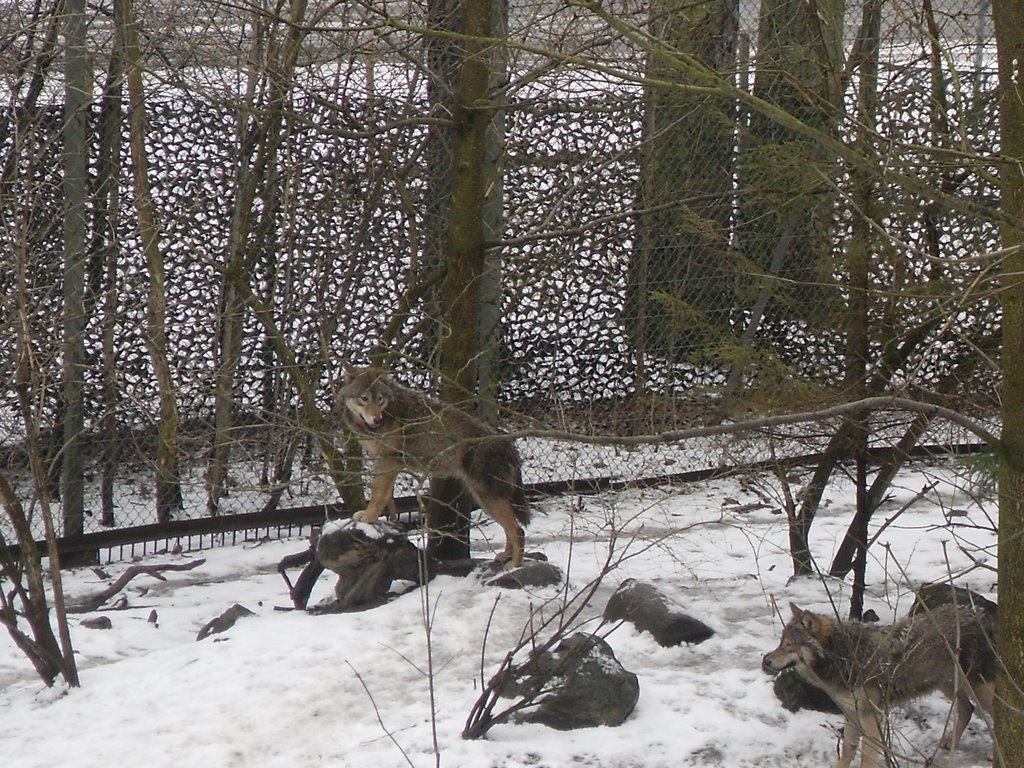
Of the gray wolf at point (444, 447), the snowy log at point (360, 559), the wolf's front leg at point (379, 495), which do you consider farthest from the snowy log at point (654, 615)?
the wolf's front leg at point (379, 495)

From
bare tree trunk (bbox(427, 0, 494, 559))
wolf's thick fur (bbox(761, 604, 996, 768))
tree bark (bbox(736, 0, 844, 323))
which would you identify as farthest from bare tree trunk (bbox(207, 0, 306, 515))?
wolf's thick fur (bbox(761, 604, 996, 768))

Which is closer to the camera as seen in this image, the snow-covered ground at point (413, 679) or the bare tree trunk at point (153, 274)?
the snow-covered ground at point (413, 679)

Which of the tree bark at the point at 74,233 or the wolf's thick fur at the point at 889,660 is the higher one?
the tree bark at the point at 74,233

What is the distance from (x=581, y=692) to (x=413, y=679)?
3.14 feet

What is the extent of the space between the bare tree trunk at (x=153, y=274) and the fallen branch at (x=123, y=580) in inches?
21.5

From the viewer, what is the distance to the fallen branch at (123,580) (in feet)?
23.4

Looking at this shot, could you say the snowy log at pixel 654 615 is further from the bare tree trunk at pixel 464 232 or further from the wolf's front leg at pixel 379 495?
the wolf's front leg at pixel 379 495

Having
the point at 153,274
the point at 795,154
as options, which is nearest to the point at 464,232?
the point at 795,154

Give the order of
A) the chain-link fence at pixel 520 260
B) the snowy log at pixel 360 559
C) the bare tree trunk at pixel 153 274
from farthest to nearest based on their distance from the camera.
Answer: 1. the bare tree trunk at pixel 153 274
2. the snowy log at pixel 360 559
3. the chain-link fence at pixel 520 260

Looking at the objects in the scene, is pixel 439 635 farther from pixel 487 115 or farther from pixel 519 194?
pixel 519 194

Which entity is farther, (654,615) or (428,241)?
(428,241)

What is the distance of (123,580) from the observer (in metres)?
7.33

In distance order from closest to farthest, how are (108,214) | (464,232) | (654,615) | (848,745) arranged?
1. (848,745)
2. (654,615)
3. (464,232)
4. (108,214)

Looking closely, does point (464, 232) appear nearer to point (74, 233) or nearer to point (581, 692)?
point (74, 233)
